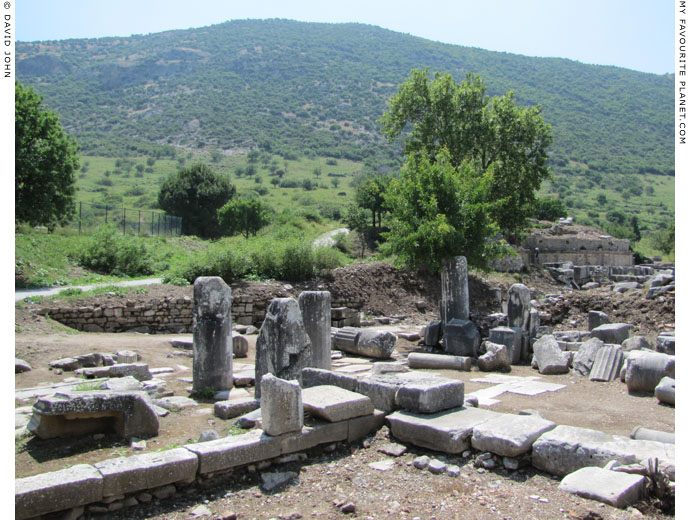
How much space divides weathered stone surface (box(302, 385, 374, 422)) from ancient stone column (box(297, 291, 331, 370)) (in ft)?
9.72

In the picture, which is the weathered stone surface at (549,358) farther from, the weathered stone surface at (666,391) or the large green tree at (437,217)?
the large green tree at (437,217)

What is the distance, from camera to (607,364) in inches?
406

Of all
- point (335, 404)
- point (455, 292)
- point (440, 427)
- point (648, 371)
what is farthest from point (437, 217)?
point (440, 427)

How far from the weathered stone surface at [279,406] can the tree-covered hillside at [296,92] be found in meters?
81.3

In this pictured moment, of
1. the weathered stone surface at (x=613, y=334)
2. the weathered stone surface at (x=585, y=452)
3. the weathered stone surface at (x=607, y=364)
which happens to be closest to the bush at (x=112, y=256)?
the weathered stone surface at (x=613, y=334)

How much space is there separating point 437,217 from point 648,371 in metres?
7.36

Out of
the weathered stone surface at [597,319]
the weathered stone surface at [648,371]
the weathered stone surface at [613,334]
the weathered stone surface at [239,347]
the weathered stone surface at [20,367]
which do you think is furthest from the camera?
the weathered stone surface at [597,319]

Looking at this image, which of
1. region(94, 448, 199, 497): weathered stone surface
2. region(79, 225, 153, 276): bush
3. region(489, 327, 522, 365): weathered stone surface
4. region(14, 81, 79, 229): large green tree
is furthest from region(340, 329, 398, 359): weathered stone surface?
region(14, 81, 79, 229): large green tree

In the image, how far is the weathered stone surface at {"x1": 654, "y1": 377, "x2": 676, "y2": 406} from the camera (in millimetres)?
8070

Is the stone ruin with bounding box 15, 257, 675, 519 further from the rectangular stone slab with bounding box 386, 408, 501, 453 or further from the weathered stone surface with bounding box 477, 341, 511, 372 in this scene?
the weathered stone surface with bounding box 477, 341, 511, 372

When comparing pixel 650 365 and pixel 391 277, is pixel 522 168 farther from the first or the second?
pixel 650 365

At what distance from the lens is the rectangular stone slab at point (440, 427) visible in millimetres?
6070

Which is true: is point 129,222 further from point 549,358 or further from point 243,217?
point 549,358
